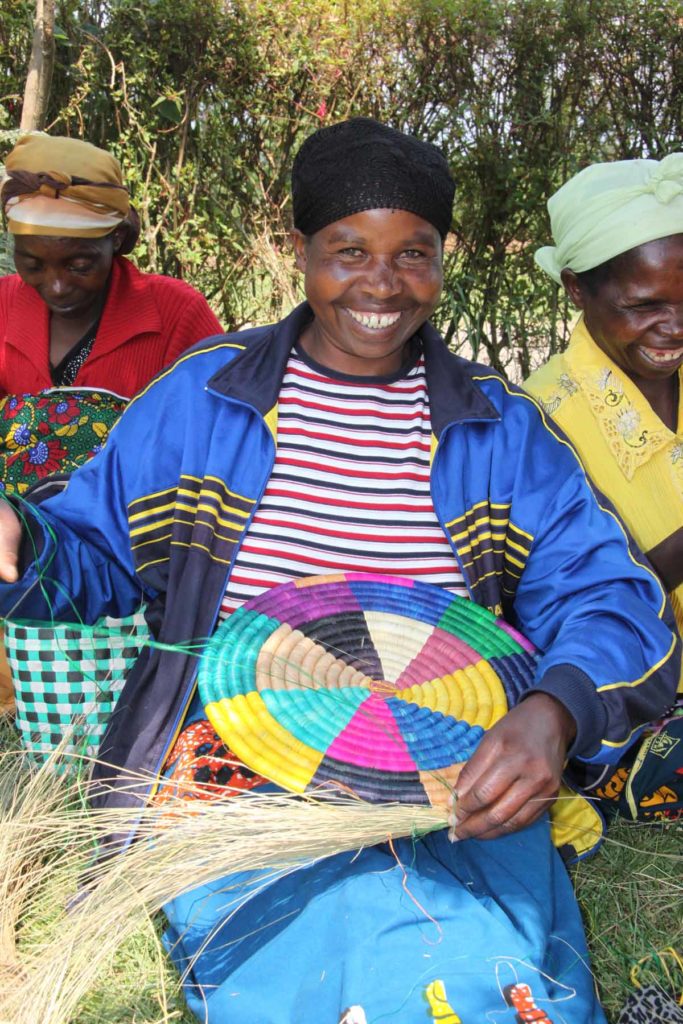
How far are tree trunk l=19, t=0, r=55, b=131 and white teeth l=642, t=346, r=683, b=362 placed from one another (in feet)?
10.3

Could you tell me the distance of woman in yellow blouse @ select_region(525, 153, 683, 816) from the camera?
2.80 m

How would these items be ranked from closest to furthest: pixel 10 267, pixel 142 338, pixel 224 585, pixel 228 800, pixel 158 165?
pixel 228 800 → pixel 224 585 → pixel 142 338 → pixel 10 267 → pixel 158 165

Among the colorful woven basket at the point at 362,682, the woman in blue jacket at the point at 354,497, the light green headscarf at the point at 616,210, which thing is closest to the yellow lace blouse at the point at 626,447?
the light green headscarf at the point at 616,210

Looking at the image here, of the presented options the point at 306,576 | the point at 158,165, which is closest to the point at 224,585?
the point at 306,576

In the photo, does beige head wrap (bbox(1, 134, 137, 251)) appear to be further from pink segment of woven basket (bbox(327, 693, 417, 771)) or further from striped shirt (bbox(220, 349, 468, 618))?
pink segment of woven basket (bbox(327, 693, 417, 771))

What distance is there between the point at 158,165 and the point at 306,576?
3963mm

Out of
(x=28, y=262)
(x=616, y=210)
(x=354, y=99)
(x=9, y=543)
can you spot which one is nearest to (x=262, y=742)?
(x=9, y=543)

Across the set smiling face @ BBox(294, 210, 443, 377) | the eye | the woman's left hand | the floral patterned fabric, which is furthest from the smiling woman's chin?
the eye

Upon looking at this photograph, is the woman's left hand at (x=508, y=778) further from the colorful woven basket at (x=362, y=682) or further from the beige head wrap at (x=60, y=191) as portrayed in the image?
the beige head wrap at (x=60, y=191)

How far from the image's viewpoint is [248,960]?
1.84 m

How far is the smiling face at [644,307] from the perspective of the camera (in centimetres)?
280

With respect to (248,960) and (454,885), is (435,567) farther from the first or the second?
(248,960)

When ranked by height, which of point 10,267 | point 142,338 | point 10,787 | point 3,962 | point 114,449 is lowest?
point 3,962

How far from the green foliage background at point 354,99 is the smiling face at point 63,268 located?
6.90ft
